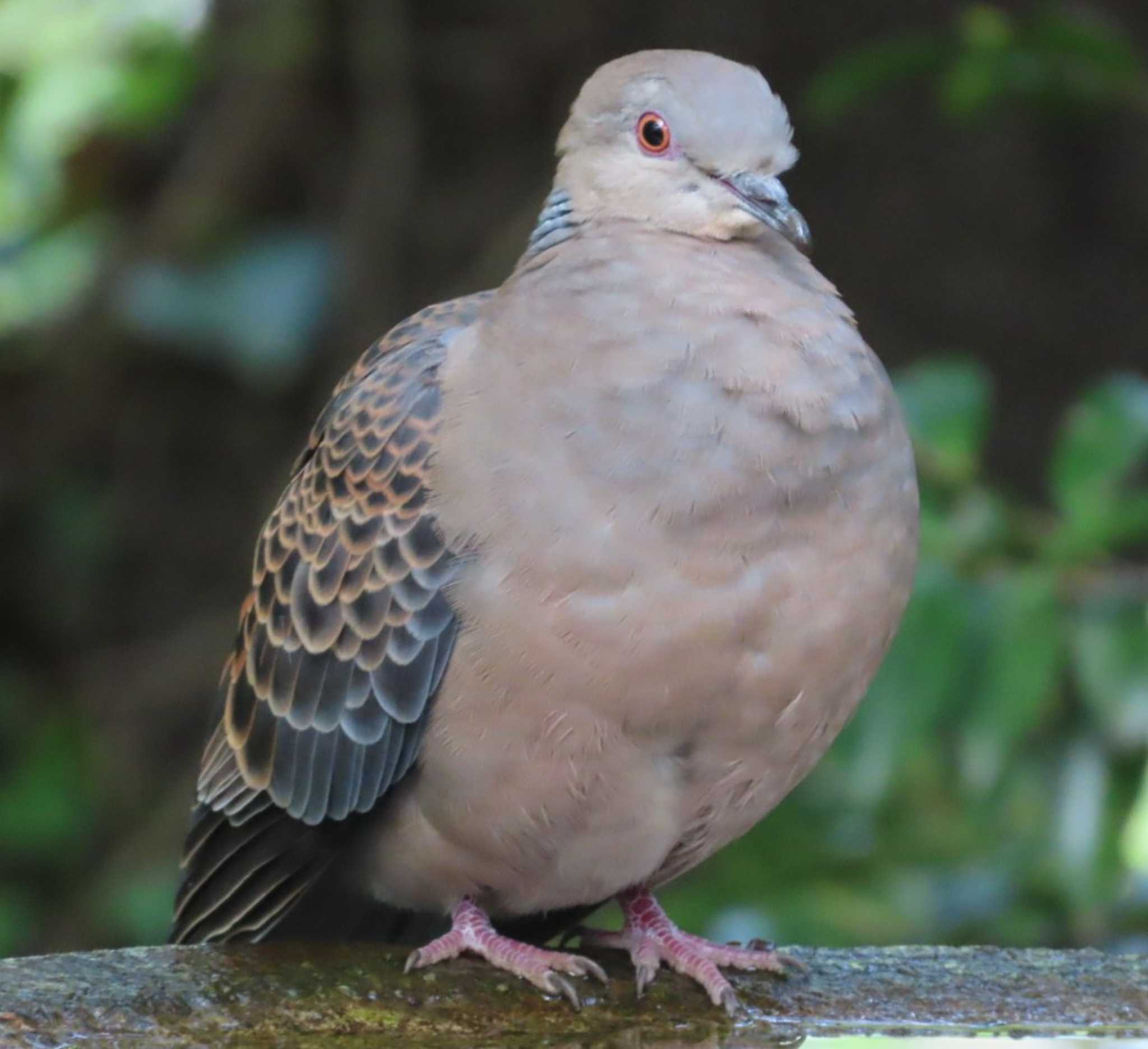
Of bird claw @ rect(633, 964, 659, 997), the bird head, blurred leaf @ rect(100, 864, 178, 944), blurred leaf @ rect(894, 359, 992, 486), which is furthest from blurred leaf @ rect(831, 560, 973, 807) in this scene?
blurred leaf @ rect(100, 864, 178, 944)

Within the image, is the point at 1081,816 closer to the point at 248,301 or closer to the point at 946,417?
the point at 946,417

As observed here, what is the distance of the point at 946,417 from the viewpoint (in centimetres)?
337

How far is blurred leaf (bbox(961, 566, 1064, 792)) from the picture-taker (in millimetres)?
3094

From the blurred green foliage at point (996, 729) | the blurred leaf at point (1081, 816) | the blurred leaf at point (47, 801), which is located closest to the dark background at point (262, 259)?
the blurred leaf at point (47, 801)

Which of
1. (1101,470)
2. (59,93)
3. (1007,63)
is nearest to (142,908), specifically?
(59,93)

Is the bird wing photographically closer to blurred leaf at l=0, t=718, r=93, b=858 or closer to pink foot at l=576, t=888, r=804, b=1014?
pink foot at l=576, t=888, r=804, b=1014

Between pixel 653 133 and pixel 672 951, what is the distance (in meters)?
1.11

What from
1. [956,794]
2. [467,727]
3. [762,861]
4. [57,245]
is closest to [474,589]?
[467,727]

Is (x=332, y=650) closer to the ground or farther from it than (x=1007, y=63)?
closer to the ground

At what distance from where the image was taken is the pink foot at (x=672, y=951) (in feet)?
7.95

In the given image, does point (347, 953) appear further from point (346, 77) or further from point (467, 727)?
point (346, 77)

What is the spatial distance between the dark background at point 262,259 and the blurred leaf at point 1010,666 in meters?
1.03

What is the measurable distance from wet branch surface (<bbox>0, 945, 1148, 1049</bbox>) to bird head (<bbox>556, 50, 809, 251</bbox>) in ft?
3.13

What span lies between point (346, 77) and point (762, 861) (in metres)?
3.13
